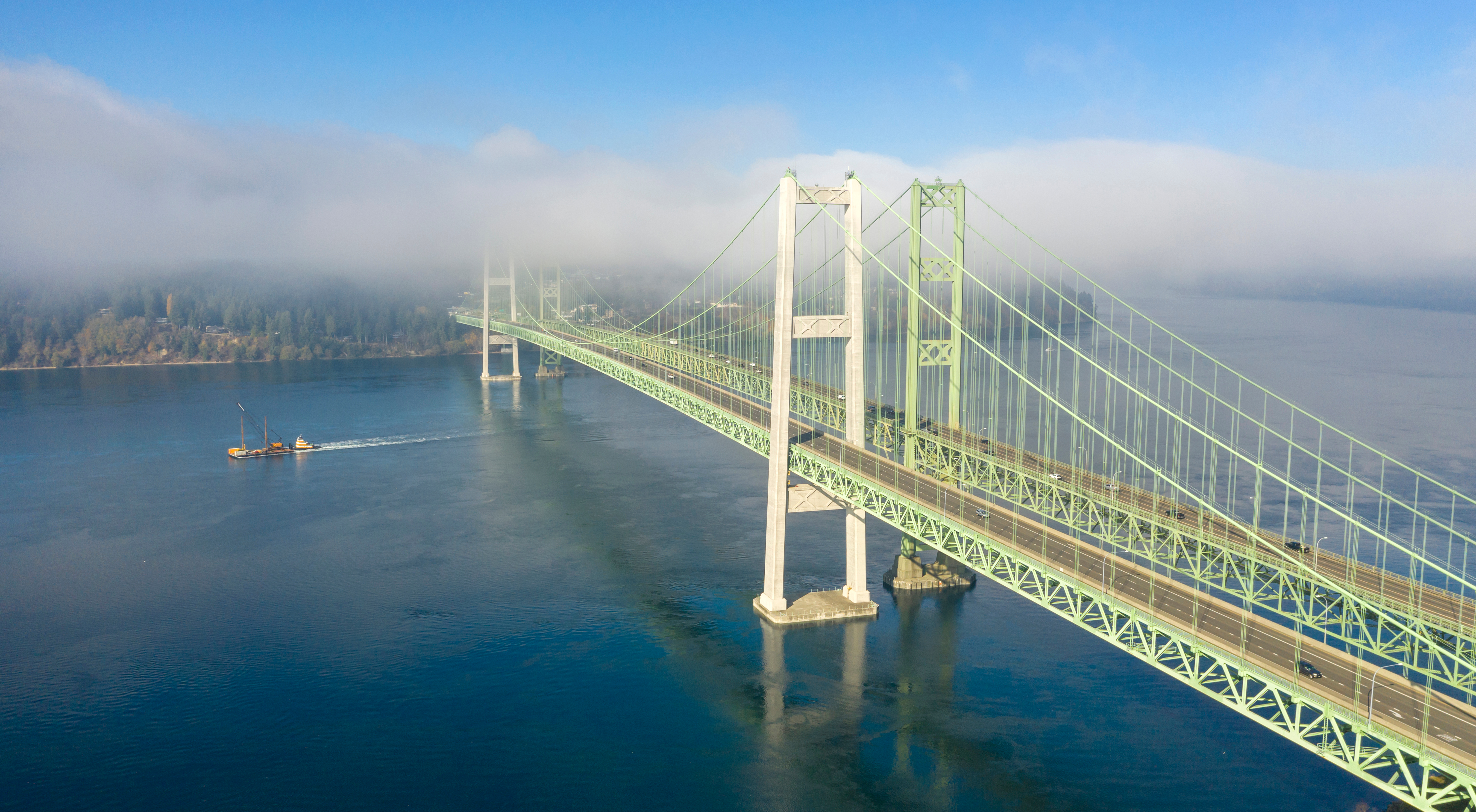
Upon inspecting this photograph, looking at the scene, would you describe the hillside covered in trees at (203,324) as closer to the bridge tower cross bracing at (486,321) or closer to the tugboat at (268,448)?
the bridge tower cross bracing at (486,321)

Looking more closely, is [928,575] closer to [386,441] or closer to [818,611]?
[818,611]

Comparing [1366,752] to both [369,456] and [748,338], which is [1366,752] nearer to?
[369,456]

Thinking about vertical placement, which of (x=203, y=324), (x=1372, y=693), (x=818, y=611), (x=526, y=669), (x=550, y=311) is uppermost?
(x=550, y=311)

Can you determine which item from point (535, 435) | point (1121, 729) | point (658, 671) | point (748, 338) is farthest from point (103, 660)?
point (748, 338)

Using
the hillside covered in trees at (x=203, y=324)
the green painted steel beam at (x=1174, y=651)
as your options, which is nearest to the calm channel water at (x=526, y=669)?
the green painted steel beam at (x=1174, y=651)

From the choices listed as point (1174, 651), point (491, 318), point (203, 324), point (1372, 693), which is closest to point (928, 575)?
point (1174, 651)

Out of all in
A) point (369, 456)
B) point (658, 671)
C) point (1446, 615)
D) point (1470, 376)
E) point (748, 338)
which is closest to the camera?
point (1446, 615)

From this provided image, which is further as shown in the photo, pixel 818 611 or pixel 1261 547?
pixel 818 611
